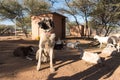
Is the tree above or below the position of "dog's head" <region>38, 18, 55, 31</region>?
above

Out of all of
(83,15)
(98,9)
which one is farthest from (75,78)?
(83,15)

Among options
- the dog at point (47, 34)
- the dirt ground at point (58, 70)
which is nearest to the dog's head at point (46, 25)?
the dog at point (47, 34)

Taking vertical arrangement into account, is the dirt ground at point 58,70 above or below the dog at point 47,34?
below

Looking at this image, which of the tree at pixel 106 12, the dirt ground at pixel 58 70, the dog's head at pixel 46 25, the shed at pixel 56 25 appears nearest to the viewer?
the dirt ground at pixel 58 70

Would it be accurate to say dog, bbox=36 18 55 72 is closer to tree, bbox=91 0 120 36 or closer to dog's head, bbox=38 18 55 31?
dog's head, bbox=38 18 55 31

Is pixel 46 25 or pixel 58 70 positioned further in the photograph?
pixel 58 70

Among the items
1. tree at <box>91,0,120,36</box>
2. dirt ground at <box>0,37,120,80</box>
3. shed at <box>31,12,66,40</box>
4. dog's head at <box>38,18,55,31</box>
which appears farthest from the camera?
tree at <box>91,0,120,36</box>

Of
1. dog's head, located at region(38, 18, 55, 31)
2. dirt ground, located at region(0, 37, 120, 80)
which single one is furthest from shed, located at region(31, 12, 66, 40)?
dog's head, located at region(38, 18, 55, 31)

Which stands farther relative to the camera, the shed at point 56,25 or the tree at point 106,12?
the tree at point 106,12

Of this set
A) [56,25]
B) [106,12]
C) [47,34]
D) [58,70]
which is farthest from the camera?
[106,12]

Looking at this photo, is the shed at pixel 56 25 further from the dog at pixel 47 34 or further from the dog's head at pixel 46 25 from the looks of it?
the dog's head at pixel 46 25

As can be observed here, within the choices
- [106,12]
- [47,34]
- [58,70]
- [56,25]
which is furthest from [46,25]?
[106,12]

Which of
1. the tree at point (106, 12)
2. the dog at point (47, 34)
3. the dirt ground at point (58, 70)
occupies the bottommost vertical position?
the dirt ground at point (58, 70)

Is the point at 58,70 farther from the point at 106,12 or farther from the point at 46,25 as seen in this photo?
the point at 106,12
